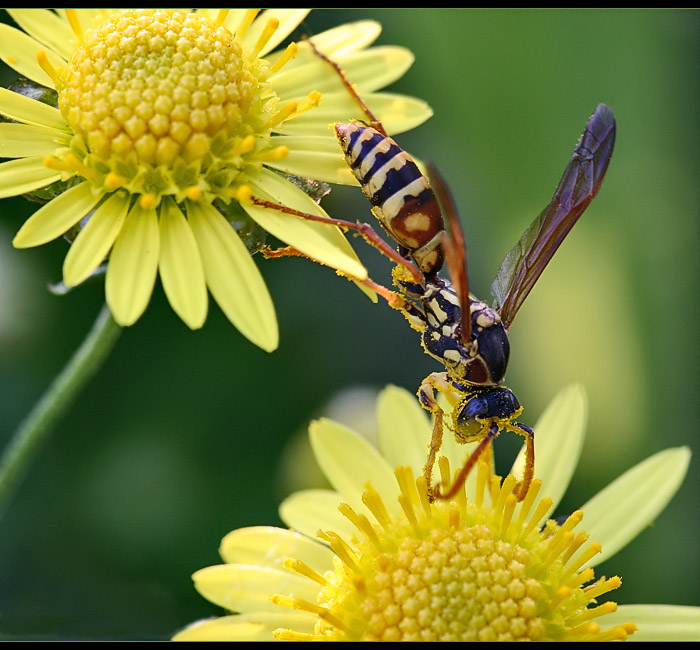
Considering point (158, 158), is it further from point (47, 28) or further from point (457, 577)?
Result: point (457, 577)

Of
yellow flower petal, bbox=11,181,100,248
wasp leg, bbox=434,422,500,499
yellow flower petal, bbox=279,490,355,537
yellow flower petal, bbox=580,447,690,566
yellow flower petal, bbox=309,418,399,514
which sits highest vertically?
yellow flower petal, bbox=11,181,100,248

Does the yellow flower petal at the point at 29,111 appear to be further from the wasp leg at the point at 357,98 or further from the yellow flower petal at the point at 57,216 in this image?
the wasp leg at the point at 357,98

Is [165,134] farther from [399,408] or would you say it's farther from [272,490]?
[272,490]

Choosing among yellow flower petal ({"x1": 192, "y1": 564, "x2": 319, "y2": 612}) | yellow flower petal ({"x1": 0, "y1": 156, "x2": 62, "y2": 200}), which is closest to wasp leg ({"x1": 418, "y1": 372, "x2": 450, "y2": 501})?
yellow flower petal ({"x1": 192, "y1": 564, "x2": 319, "y2": 612})

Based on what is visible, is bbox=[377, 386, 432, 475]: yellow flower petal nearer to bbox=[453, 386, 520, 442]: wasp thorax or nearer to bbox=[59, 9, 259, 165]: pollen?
bbox=[453, 386, 520, 442]: wasp thorax

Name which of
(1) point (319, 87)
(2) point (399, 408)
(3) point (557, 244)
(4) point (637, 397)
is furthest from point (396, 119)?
(4) point (637, 397)

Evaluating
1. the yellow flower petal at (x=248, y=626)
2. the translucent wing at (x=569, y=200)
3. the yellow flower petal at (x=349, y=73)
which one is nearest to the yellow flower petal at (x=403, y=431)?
the translucent wing at (x=569, y=200)
